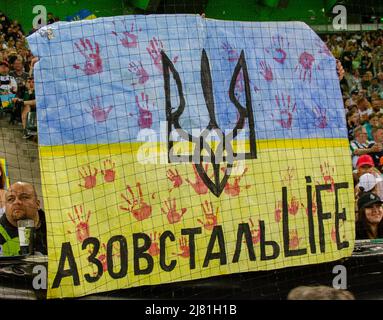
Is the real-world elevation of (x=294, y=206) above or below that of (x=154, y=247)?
above

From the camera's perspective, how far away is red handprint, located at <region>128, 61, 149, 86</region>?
4.03 meters

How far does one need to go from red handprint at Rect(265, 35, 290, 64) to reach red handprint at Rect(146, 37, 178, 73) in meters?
0.60

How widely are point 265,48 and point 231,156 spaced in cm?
69

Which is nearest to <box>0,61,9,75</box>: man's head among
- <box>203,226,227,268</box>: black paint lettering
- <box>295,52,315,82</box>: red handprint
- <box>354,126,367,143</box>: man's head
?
<box>203,226,227,268</box>: black paint lettering

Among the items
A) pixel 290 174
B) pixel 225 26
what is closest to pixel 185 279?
pixel 290 174

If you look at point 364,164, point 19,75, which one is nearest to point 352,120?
point 364,164

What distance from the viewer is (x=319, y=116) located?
4.35 m

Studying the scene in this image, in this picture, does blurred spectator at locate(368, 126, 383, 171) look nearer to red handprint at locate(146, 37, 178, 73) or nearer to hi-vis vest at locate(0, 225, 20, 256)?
red handprint at locate(146, 37, 178, 73)

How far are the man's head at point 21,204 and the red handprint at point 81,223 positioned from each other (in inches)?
12.4

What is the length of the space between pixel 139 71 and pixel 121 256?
1.01 m

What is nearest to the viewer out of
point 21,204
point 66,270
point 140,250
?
point 66,270

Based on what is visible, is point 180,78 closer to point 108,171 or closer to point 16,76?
point 108,171

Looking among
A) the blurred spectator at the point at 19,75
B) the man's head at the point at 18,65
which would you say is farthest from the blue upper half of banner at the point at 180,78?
the man's head at the point at 18,65

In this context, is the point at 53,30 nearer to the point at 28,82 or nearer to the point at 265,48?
the point at 28,82
